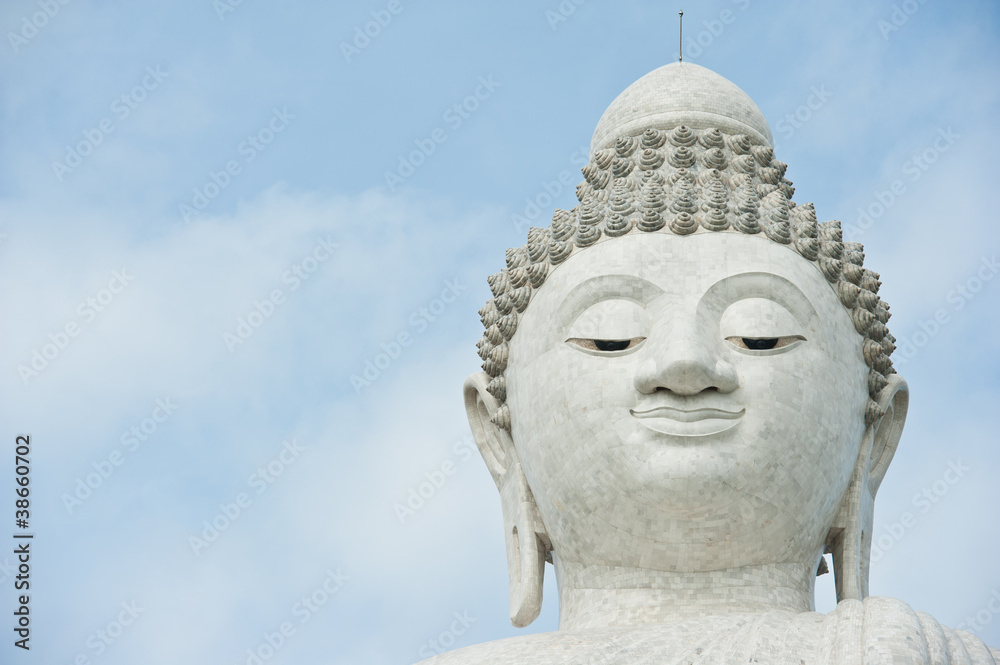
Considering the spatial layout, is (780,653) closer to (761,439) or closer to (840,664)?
(840,664)

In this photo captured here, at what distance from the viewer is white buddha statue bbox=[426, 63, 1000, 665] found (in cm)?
1117

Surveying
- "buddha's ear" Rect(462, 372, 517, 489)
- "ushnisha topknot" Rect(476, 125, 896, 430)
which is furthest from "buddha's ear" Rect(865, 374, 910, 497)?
"buddha's ear" Rect(462, 372, 517, 489)

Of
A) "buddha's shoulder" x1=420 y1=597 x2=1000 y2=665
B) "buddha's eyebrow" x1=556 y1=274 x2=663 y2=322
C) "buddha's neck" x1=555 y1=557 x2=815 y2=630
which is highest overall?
"buddha's eyebrow" x1=556 y1=274 x2=663 y2=322

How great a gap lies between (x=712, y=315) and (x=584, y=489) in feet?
5.04

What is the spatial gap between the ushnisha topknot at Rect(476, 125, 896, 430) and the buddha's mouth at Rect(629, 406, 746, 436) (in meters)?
1.51

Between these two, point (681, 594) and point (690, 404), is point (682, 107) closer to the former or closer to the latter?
point (690, 404)

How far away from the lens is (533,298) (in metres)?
12.4

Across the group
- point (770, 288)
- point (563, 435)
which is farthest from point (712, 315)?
point (563, 435)

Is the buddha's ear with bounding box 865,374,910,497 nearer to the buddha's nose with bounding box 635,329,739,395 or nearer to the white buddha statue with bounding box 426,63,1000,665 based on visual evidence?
the white buddha statue with bounding box 426,63,1000,665

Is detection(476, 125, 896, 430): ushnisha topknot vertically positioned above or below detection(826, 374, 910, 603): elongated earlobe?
above

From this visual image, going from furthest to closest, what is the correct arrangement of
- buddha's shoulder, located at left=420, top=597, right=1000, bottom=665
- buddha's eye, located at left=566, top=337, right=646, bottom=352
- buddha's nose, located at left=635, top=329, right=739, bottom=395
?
buddha's eye, located at left=566, top=337, right=646, bottom=352
buddha's nose, located at left=635, top=329, right=739, bottom=395
buddha's shoulder, located at left=420, top=597, right=1000, bottom=665

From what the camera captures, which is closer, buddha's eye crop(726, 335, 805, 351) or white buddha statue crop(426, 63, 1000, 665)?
white buddha statue crop(426, 63, 1000, 665)

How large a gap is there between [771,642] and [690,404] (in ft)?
6.26

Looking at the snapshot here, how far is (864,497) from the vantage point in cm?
1241
